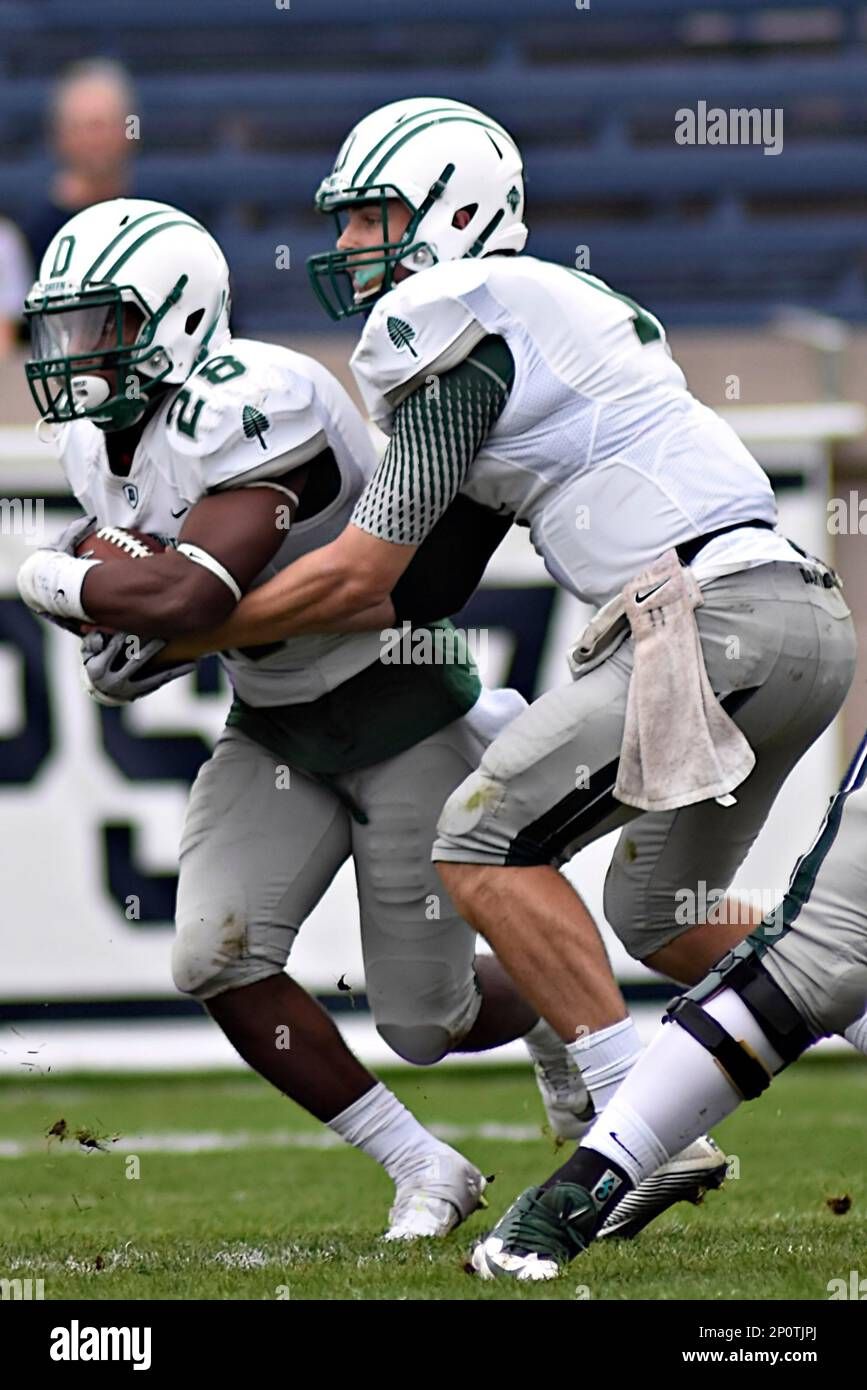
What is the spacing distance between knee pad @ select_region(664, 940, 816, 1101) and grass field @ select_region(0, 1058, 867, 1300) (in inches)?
9.8

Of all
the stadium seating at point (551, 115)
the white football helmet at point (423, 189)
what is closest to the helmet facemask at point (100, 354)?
the white football helmet at point (423, 189)

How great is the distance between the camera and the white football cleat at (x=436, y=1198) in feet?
10.5

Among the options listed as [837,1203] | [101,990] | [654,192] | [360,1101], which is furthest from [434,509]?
[654,192]

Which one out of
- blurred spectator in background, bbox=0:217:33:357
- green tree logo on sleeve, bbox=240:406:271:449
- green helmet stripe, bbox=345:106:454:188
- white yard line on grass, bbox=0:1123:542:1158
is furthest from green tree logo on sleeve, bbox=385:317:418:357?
blurred spectator in background, bbox=0:217:33:357

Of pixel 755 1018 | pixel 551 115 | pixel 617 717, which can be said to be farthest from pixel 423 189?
pixel 551 115

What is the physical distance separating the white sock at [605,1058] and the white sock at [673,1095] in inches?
4.5

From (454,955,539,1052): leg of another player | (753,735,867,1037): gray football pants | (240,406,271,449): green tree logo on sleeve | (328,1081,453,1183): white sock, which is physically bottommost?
(328,1081,453,1183): white sock

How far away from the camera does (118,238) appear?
314 cm

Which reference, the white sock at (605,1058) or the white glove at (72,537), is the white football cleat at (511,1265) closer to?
the white sock at (605,1058)

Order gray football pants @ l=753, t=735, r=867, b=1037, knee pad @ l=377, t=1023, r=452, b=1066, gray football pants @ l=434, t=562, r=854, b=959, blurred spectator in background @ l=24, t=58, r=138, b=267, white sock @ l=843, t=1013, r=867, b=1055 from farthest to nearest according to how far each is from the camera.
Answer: blurred spectator in background @ l=24, t=58, r=138, b=267
knee pad @ l=377, t=1023, r=452, b=1066
white sock @ l=843, t=1013, r=867, b=1055
gray football pants @ l=434, t=562, r=854, b=959
gray football pants @ l=753, t=735, r=867, b=1037

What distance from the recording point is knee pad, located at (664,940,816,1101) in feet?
8.57

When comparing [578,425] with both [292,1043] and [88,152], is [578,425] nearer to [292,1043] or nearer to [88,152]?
[292,1043]

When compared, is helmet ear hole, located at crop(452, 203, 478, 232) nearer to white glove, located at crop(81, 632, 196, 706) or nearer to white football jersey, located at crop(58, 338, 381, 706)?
white football jersey, located at crop(58, 338, 381, 706)

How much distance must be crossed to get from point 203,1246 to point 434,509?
1.14 metres
